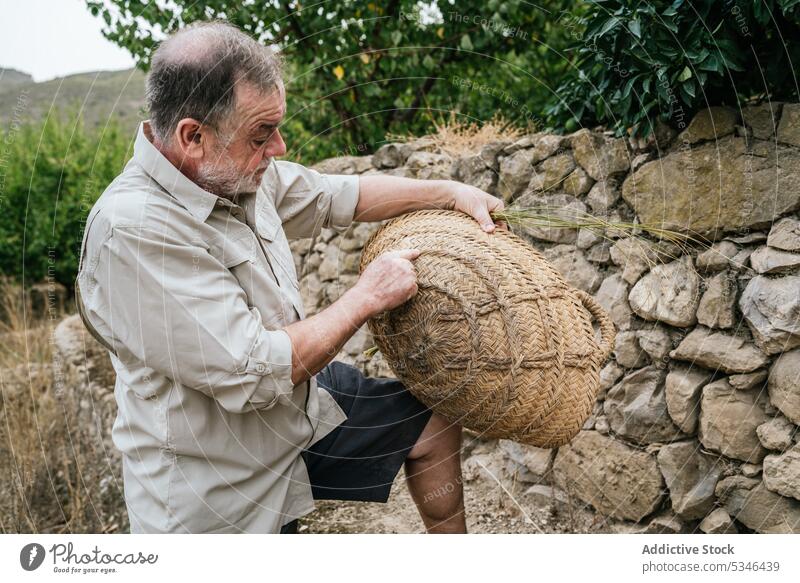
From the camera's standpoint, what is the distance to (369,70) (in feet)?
14.5

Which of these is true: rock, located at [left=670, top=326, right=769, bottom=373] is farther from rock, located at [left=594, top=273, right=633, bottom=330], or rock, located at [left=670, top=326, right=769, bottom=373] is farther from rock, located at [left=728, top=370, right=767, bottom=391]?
rock, located at [left=594, top=273, right=633, bottom=330]

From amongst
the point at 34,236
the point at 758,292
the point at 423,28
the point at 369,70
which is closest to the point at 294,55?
the point at 369,70

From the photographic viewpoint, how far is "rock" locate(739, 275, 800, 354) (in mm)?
2270

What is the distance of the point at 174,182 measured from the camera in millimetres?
1771

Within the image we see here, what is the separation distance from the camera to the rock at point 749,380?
7.91 feet

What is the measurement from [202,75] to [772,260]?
74.3 inches

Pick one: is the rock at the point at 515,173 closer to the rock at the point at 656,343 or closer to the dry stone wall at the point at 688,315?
the dry stone wall at the point at 688,315

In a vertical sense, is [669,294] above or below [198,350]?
below

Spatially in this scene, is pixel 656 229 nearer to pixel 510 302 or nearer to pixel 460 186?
pixel 460 186

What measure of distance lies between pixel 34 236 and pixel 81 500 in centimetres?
476

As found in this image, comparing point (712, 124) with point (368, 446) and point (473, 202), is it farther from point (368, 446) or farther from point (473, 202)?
point (368, 446)

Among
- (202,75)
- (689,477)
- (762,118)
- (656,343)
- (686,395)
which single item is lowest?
(689,477)

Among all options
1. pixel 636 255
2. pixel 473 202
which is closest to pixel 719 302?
pixel 636 255

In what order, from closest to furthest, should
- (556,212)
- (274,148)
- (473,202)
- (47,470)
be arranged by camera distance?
(274,148) < (473,202) < (556,212) < (47,470)
